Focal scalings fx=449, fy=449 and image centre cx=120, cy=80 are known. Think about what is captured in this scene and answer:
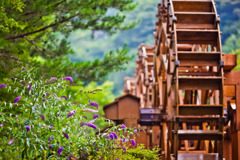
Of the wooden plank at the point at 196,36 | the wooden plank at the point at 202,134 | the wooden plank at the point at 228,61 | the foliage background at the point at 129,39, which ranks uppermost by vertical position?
the foliage background at the point at 129,39

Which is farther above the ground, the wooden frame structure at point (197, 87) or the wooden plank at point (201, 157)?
the wooden frame structure at point (197, 87)

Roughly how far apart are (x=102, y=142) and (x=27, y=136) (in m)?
0.79

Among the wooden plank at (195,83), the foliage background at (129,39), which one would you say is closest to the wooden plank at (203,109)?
the wooden plank at (195,83)

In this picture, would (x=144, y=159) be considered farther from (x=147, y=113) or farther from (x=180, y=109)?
(x=147, y=113)

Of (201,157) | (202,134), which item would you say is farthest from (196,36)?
(201,157)

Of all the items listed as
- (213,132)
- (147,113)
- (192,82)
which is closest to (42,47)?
(147,113)

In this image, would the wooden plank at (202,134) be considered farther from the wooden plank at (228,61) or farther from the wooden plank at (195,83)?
the wooden plank at (228,61)

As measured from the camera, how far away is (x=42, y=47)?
10.6 metres

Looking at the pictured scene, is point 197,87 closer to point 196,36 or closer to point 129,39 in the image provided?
point 196,36

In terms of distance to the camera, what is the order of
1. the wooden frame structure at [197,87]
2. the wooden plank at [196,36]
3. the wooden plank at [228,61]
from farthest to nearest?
the wooden plank at [196,36], the wooden plank at [228,61], the wooden frame structure at [197,87]

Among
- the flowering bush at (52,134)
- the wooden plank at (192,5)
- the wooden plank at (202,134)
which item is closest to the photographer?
the flowering bush at (52,134)

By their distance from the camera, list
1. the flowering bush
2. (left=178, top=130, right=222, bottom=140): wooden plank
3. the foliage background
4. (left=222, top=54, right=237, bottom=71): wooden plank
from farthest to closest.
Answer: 1. the foliage background
2. (left=222, top=54, right=237, bottom=71): wooden plank
3. (left=178, top=130, right=222, bottom=140): wooden plank
4. the flowering bush

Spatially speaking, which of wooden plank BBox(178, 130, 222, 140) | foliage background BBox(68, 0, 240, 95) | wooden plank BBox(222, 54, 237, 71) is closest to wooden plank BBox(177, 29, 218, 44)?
wooden plank BBox(222, 54, 237, 71)

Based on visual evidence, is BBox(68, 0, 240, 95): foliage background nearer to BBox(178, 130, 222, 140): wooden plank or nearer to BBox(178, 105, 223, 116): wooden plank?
BBox(178, 105, 223, 116): wooden plank
